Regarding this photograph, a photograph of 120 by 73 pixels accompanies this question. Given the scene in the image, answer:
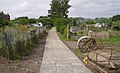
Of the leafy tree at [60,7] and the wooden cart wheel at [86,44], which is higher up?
the leafy tree at [60,7]

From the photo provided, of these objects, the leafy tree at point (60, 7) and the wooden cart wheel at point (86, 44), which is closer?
the wooden cart wheel at point (86, 44)

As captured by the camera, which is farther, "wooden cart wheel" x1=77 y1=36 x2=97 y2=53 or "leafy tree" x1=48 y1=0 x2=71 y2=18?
"leafy tree" x1=48 y1=0 x2=71 y2=18

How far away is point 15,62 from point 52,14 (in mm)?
78339

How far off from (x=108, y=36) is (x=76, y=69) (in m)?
19.7

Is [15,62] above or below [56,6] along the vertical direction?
below

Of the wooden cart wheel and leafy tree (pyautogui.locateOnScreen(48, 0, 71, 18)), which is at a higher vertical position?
leafy tree (pyautogui.locateOnScreen(48, 0, 71, 18))

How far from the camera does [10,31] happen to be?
39.9 ft

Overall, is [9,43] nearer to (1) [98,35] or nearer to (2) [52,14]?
(1) [98,35]

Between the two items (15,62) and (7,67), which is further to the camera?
(15,62)

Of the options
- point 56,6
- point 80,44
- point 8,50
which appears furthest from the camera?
point 56,6

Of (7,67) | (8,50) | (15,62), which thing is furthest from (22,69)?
(8,50)

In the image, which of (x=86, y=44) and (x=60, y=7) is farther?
(x=60, y=7)

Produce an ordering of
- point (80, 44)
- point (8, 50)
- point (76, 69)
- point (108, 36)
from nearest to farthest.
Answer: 1. point (76, 69)
2. point (8, 50)
3. point (80, 44)
4. point (108, 36)

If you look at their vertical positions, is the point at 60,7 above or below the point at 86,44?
above
